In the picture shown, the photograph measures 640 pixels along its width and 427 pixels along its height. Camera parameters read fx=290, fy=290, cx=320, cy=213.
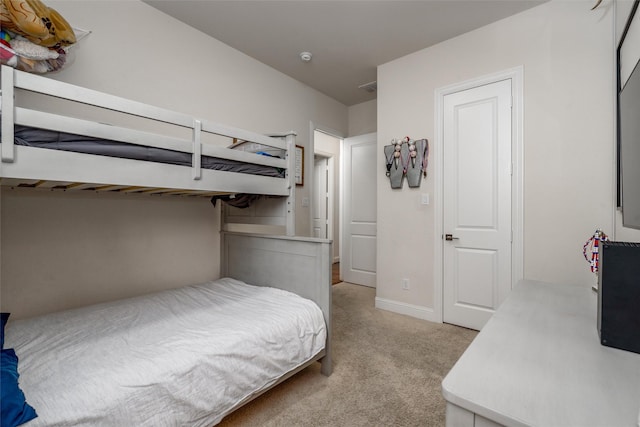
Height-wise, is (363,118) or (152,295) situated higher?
(363,118)

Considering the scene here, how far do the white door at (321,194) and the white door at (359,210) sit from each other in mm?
991

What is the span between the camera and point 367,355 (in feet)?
7.02

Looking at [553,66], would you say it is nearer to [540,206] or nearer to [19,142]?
[540,206]

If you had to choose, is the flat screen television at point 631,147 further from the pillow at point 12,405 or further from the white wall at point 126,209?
the white wall at point 126,209

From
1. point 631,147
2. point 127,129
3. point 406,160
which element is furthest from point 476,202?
point 127,129

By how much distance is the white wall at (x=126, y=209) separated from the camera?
5.85ft

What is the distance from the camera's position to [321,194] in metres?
5.39

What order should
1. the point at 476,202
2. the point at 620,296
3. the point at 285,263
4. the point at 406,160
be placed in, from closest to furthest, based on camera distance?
the point at 620,296 → the point at 285,263 → the point at 476,202 → the point at 406,160

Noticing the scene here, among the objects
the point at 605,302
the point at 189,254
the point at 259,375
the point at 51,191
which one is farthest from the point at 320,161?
the point at 605,302

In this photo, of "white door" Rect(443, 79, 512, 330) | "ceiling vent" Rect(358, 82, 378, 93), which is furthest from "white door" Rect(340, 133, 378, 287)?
"white door" Rect(443, 79, 512, 330)

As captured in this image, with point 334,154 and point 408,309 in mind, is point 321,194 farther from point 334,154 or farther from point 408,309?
point 408,309

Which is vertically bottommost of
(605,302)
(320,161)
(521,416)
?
(521,416)

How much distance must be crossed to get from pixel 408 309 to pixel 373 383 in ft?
4.22

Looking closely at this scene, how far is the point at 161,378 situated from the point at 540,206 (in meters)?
2.68
